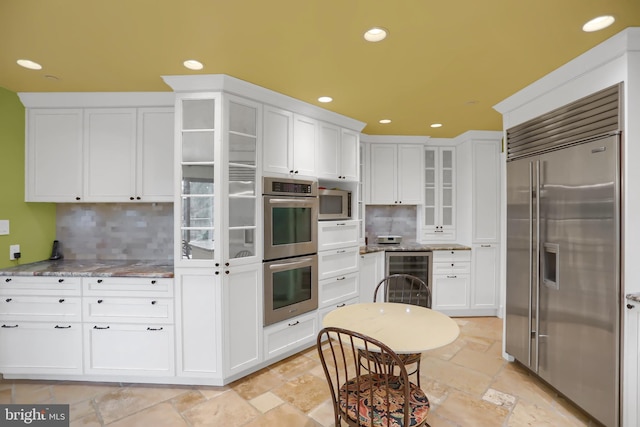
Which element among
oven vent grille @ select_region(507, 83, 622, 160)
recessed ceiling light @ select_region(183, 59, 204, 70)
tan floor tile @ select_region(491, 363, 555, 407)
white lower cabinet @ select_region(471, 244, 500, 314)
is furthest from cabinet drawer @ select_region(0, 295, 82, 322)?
white lower cabinet @ select_region(471, 244, 500, 314)

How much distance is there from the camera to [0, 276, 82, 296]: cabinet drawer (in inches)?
93.7

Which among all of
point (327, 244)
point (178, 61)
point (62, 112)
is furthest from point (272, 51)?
point (62, 112)

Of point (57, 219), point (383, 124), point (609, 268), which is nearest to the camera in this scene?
point (609, 268)

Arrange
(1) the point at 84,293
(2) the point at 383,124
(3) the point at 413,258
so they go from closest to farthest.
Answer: (1) the point at 84,293 < (2) the point at 383,124 < (3) the point at 413,258

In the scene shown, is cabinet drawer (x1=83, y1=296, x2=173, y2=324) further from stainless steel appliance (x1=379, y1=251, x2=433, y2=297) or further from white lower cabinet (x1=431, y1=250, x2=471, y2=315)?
white lower cabinet (x1=431, y1=250, x2=471, y2=315)

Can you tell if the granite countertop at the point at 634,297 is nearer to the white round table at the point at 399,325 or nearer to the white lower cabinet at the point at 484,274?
the white round table at the point at 399,325

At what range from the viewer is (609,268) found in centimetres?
182

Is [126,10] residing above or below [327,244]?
above

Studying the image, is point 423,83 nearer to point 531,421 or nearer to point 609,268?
point 609,268

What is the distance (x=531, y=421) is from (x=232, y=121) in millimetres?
3106

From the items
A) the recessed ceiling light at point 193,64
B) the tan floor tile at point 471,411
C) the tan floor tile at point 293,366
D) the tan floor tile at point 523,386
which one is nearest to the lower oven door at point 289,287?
the tan floor tile at point 293,366

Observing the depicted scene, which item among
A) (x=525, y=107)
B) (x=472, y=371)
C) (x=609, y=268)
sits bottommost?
(x=472, y=371)

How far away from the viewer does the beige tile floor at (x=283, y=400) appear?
2.01 meters

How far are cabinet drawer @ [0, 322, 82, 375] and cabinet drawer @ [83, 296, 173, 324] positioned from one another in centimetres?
20
